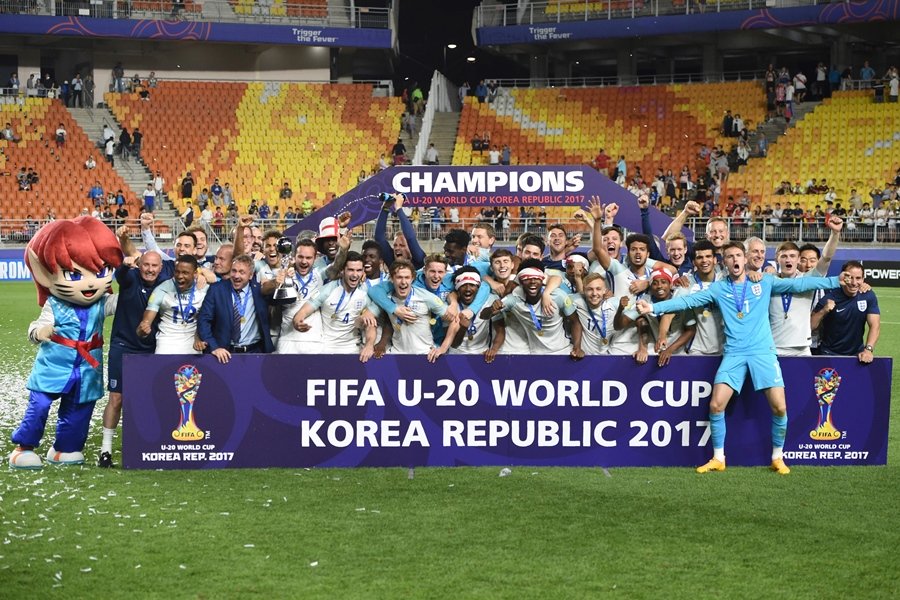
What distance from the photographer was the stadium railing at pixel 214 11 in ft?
129

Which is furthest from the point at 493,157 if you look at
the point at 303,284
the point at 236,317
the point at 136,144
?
the point at 236,317

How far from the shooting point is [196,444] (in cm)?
916

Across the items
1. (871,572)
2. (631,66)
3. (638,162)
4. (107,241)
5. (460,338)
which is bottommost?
(871,572)

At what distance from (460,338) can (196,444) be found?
2.30 meters

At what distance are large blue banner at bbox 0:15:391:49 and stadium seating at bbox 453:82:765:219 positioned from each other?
4.99m

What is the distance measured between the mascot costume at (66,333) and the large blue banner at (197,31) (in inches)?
1243

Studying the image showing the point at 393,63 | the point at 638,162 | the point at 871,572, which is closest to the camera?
the point at 871,572

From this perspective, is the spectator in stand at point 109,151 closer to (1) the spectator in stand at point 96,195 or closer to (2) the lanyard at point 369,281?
(1) the spectator in stand at point 96,195

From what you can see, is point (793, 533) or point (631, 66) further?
point (631, 66)

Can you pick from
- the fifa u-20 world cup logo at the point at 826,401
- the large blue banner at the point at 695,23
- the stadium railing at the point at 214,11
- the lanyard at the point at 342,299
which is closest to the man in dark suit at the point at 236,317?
the lanyard at the point at 342,299

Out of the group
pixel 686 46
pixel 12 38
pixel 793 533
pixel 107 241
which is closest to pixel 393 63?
pixel 686 46

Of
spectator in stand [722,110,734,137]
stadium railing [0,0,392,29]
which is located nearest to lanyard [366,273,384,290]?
spectator in stand [722,110,734,137]

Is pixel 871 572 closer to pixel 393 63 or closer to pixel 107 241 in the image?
pixel 107 241

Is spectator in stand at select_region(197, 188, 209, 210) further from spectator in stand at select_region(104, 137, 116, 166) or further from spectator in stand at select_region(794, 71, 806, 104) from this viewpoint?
spectator in stand at select_region(794, 71, 806, 104)
